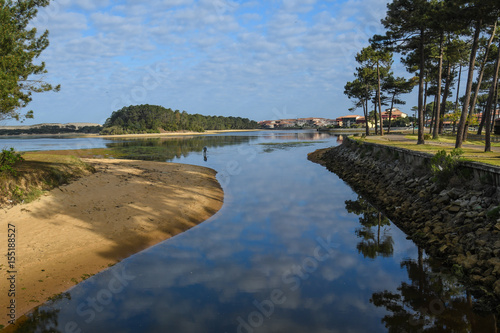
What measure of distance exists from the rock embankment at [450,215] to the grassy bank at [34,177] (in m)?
17.9

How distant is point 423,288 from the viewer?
Answer: 9734 millimetres

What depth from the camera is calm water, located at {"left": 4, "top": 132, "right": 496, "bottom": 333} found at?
8039mm

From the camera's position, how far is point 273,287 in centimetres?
991

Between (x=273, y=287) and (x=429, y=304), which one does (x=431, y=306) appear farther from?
(x=273, y=287)

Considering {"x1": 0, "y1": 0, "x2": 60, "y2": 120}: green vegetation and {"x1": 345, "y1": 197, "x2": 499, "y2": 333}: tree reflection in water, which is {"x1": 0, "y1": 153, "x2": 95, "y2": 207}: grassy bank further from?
{"x1": 345, "y1": 197, "x2": 499, "y2": 333}: tree reflection in water

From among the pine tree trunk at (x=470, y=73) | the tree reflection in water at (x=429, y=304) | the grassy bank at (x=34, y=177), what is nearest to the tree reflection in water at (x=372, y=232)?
the tree reflection in water at (x=429, y=304)

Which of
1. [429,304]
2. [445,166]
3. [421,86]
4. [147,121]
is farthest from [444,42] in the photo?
[147,121]

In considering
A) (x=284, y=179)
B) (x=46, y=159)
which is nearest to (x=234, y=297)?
(x=46, y=159)

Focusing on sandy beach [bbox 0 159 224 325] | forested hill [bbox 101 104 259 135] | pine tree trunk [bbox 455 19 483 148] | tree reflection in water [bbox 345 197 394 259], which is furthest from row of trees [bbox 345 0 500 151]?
forested hill [bbox 101 104 259 135]

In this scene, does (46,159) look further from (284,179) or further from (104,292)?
(284,179)

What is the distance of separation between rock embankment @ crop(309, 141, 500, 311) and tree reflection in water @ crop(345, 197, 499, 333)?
53 cm

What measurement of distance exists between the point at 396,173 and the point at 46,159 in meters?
23.9

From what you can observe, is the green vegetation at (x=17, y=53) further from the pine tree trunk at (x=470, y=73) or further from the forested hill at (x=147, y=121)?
the forested hill at (x=147, y=121)

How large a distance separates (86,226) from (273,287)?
881 centimetres
